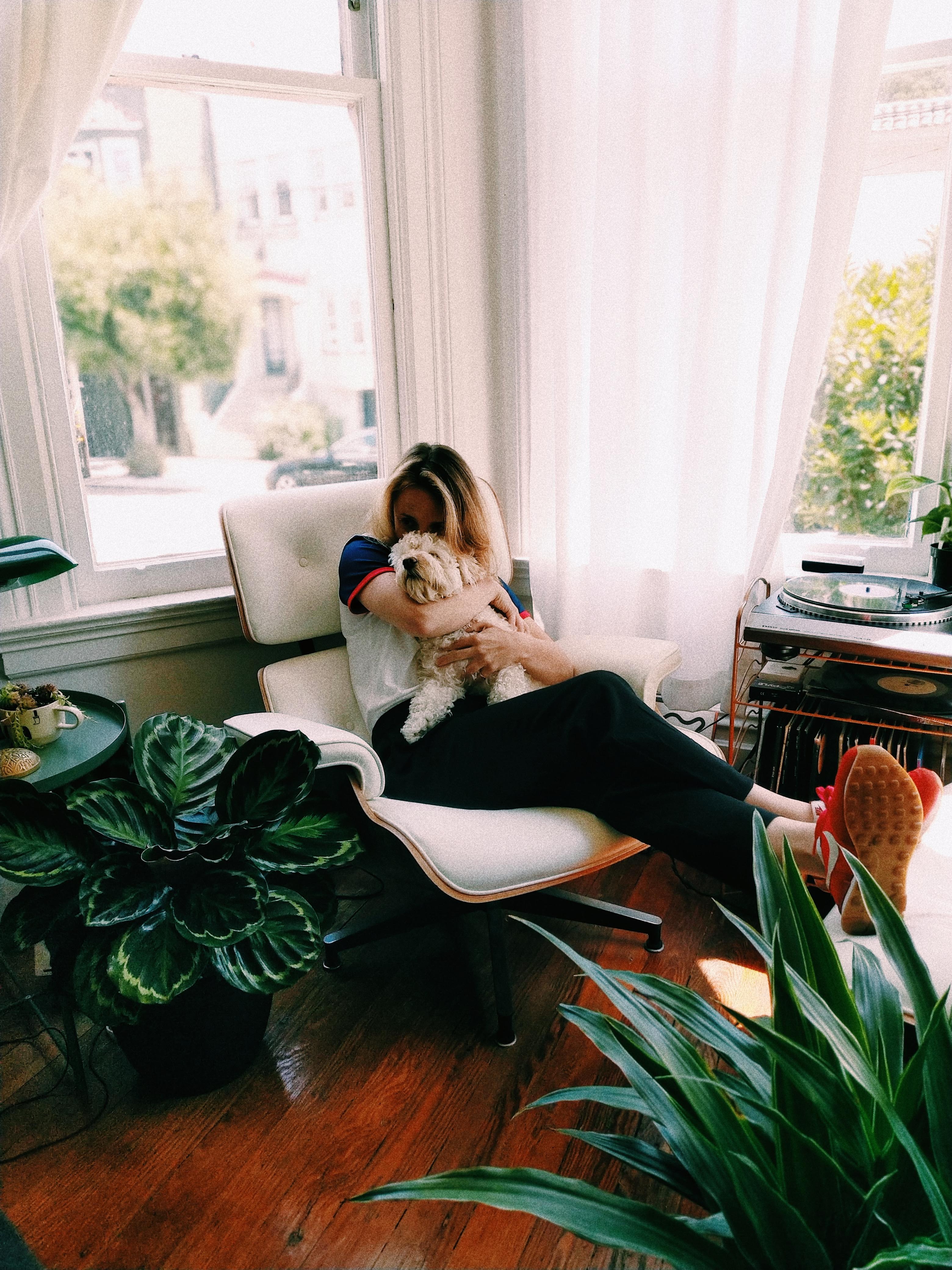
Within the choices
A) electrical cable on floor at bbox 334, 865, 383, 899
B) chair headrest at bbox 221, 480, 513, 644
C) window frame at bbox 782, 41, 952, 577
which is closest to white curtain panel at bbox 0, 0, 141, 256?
chair headrest at bbox 221, 480, 513, 644

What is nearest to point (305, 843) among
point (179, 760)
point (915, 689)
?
point (179, 760)

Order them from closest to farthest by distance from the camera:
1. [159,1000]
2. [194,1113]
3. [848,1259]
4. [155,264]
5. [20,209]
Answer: [848,1259], [159,1000], [194,1113], [20,209], [155,264]

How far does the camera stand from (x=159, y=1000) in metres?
1.19

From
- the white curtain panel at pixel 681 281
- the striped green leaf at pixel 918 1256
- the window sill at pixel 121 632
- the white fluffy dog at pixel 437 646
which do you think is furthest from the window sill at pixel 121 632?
the striped green leaf at pixel 918 1256

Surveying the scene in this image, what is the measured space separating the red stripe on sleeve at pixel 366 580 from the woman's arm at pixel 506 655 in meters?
0.21

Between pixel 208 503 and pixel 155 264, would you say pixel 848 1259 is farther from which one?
pixel 155 264

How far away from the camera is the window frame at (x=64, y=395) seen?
1812 millimetres

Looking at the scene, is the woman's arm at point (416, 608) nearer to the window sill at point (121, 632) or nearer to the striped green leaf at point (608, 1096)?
the window sill at point (121, 632)

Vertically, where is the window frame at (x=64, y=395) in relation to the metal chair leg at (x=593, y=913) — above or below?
above

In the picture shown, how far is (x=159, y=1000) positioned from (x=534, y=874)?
1.96 ft

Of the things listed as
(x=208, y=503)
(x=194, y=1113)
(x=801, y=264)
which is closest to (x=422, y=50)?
(x=801, y=264)

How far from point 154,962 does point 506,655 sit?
0.91 metres

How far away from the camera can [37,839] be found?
1263 mm

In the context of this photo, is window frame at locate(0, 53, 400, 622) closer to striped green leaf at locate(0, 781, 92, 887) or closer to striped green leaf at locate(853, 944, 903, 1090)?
striped green leaf at locate(0, 781, 92, 887)
